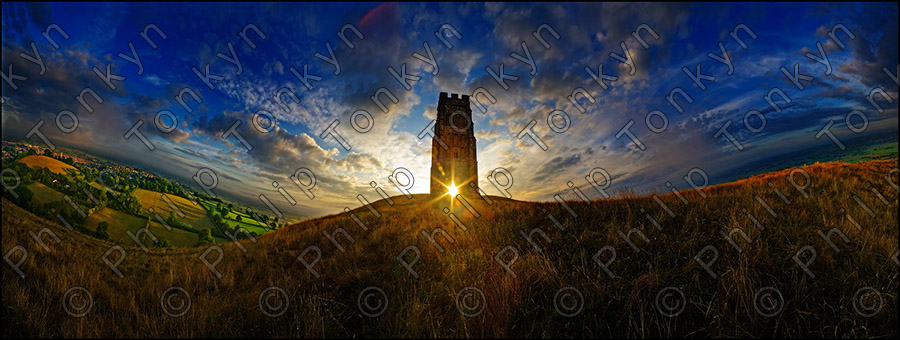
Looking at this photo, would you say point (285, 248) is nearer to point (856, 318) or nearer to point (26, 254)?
point (26, 254)

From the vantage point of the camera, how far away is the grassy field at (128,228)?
8062 mm

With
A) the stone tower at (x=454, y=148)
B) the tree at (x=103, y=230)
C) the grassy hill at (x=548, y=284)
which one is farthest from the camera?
the stone tower at (x=454, y=148)

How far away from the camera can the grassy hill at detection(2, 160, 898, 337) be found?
9.09ft

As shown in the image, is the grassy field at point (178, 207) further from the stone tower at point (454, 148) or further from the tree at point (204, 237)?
the stone tower at point (454, 148)

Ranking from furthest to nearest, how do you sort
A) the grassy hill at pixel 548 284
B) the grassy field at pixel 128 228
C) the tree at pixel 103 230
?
the grassy field at pixel 128 228
the tree at pixel 103 230
the grassy hill at pixel 548 284

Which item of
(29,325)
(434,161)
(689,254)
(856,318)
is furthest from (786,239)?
(434,161)

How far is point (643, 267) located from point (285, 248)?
31.5 feet
